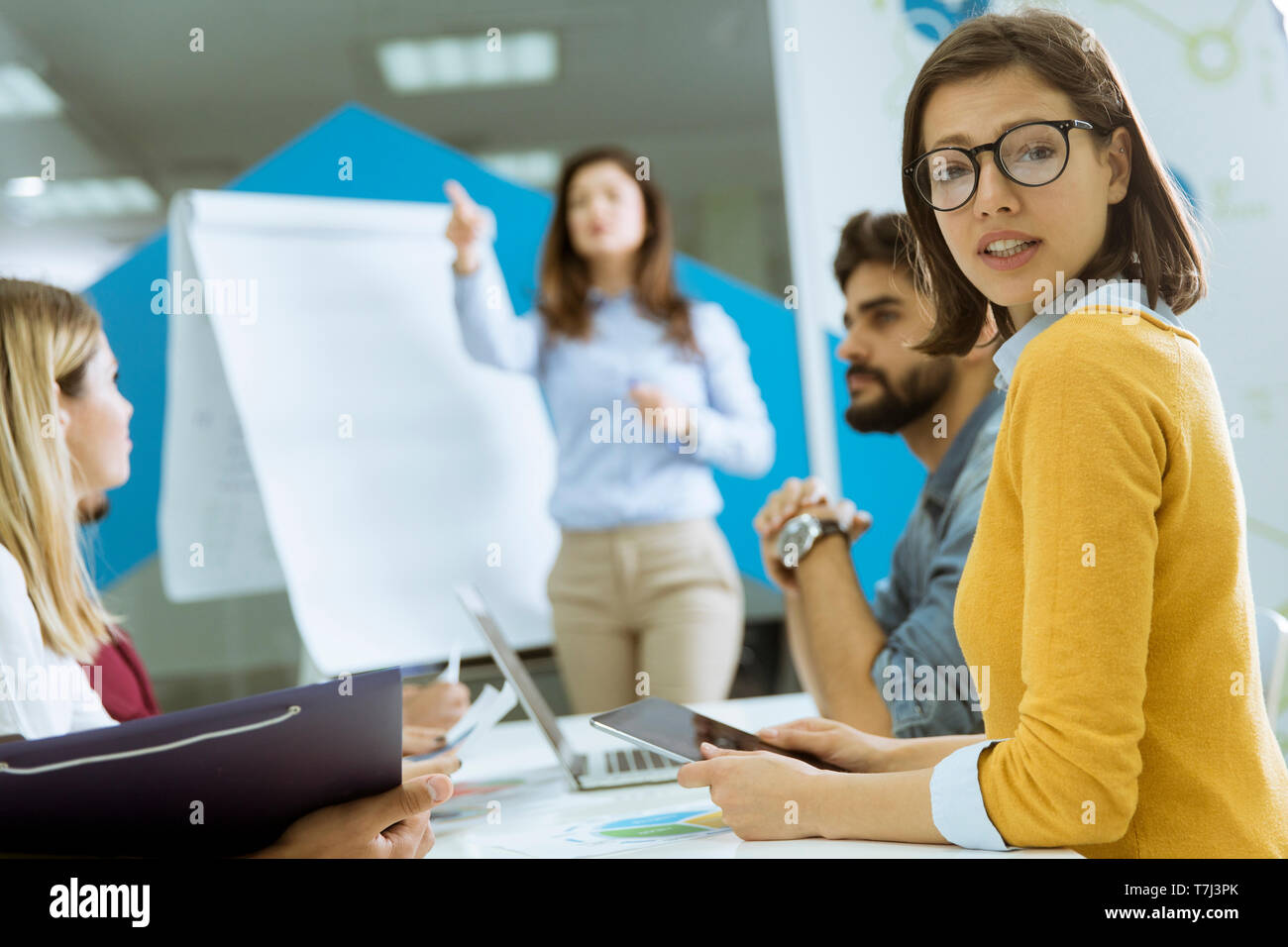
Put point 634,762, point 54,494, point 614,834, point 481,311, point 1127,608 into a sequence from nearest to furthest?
1. point 1127,608
2. point 614,834
3. point 54,494
4. point 634,762
5. point 481,311

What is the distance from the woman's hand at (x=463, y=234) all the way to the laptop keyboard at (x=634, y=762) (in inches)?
62.5

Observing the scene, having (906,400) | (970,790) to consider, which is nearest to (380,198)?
(906,400)

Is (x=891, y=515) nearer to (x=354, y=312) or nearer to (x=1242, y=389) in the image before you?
(x=1242, y=389)

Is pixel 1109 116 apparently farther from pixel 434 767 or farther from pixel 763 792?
pixel 434 767

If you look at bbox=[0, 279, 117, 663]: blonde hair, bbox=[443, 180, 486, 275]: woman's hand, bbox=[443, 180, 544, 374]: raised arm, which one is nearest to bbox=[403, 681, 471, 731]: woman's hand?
bbox=[0, 279, 117, 663]: blonde hair

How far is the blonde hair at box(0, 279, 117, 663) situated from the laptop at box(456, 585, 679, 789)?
1.47 feet

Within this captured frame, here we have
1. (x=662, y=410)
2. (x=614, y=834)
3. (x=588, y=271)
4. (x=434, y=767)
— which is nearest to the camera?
(x=614, y=834)

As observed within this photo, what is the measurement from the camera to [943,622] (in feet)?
4.01

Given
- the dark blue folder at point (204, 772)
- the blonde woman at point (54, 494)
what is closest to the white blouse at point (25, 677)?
the blonde woman at point (54, 494)

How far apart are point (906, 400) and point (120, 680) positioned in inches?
46.3

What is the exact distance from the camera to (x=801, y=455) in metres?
3.23

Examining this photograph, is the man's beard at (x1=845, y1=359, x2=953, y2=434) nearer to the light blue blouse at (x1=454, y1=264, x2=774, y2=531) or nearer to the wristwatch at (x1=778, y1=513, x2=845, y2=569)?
the wristwatch at (x1=778, y1=513, x2=845, y2=569)

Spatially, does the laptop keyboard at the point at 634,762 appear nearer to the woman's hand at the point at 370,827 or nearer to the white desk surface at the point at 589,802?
the white desk surface at the point at 589,802
